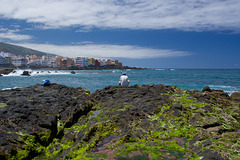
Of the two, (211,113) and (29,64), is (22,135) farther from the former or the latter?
(29,64)

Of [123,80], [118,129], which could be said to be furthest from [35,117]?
[123,80]

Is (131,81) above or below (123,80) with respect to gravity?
below

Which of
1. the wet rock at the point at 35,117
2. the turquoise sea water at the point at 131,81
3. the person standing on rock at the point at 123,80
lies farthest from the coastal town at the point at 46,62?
the wet rock at the point at 35,117


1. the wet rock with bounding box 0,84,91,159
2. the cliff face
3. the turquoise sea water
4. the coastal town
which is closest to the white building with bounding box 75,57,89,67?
the coastal town

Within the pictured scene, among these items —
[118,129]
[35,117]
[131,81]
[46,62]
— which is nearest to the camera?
[35,117]

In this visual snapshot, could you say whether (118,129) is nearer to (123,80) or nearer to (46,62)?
(123,80)

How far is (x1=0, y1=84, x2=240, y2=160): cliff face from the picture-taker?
5156mm

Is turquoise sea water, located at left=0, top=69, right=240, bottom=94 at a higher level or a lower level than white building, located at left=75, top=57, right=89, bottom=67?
lower

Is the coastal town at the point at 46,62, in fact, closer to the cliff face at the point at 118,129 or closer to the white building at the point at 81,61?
the white building at the point at 81,61

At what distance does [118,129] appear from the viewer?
274 inches

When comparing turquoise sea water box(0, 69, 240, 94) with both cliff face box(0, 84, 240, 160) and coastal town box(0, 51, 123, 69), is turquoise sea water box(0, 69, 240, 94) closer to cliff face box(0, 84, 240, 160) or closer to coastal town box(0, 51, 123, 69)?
cliff face box(0, 84, 240, 160)

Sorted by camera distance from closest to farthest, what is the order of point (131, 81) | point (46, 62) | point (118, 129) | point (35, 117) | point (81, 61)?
point (35, 117)
point (118, 129)
point (131, 81)
point (46, 62)
point (81, 61)

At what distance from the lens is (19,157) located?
15.9ft

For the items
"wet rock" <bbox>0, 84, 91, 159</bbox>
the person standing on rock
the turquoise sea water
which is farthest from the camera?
the turquoise sea water
